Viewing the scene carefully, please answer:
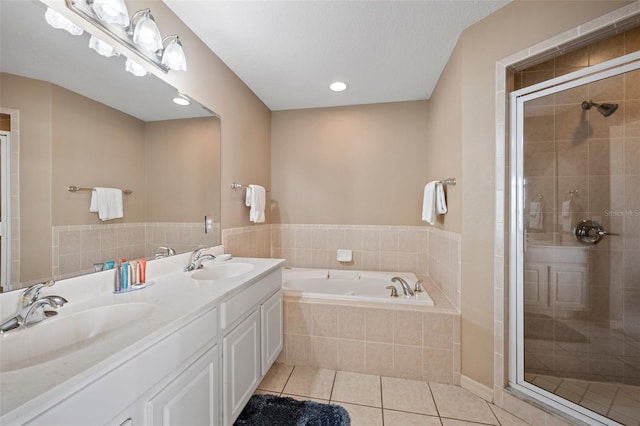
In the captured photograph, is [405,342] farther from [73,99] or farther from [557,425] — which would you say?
[73,99]

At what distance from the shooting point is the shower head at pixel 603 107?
1.53 metres

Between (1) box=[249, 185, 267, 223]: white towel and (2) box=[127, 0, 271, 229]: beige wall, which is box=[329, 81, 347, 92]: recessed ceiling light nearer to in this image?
(2) box=[127, 0, 271, 229]: beige wall

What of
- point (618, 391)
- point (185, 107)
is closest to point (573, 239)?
point (618, 391)

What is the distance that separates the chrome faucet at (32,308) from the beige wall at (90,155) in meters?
0.26

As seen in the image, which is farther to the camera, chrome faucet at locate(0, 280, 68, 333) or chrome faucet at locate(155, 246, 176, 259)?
chrome faucet at locate(155, 246, 176, 259)

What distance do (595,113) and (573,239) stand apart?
80 cm

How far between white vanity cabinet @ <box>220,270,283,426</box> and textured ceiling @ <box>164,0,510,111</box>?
1668mm

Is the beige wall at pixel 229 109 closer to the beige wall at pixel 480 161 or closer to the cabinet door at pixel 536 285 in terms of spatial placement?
the beige wall at pixel 480 161

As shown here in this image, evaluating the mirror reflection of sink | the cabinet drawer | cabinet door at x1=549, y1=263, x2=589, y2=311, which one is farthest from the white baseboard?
the mirror reflection of sink

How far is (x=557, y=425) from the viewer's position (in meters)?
1.39

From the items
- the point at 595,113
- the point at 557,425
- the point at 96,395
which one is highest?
the point at 595,113

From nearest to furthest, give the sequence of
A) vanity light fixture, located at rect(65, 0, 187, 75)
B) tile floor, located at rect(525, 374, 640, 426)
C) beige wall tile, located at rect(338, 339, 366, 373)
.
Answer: vanity light fixture, located at rect(65, 0, 187, 75), tile floor, located at rect(525, 374, 640, 426), beige wall tile, located at rect(338, 339, 366, 373)

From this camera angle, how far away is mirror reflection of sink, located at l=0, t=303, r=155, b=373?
74cm

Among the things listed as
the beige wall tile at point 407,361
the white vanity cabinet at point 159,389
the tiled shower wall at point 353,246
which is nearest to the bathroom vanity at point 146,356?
the white vanity cabinet at point 159,389
